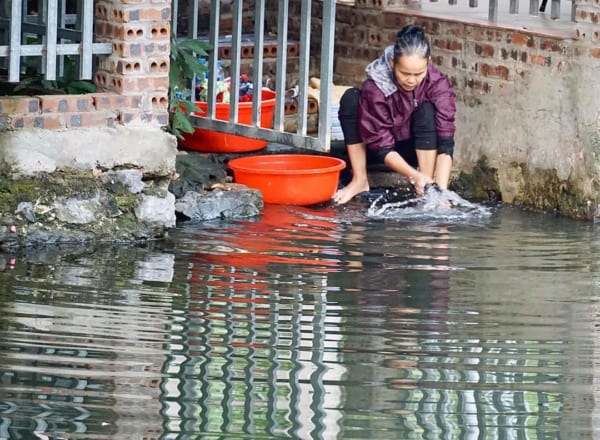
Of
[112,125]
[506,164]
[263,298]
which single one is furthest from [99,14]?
[506,164]

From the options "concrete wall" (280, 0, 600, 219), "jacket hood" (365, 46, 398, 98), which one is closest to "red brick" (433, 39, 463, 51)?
"concrete wall" (280, 0, 600, 219)

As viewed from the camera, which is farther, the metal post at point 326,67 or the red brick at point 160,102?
the metal post at point 326,67

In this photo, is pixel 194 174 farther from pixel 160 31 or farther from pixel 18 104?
pixel 18 104

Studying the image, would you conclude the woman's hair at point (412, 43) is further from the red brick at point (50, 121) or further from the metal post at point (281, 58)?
the red brick at point (50, 121)

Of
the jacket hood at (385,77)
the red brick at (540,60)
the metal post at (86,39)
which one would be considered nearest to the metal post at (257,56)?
the jacket hood at (385,77)

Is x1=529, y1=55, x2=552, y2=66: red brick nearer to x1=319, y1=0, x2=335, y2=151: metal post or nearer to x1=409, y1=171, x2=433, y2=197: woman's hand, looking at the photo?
x1=409, y1=171, x2=433, y2=197: woman's hand

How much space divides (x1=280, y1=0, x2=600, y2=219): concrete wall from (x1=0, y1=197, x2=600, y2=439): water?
56cm

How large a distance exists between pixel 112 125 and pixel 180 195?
3.18 ft

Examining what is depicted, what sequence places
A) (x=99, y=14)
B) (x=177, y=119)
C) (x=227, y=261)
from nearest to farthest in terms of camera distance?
(x=227, y=261) < (x=99, y=14) < (x=177, y=119)

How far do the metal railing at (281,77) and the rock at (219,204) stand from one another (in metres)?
0.42

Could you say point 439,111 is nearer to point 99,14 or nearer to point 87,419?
point 99,14

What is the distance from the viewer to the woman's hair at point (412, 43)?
8.72 metres

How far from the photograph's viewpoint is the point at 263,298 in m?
6.78

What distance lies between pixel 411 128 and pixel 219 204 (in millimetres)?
1354
